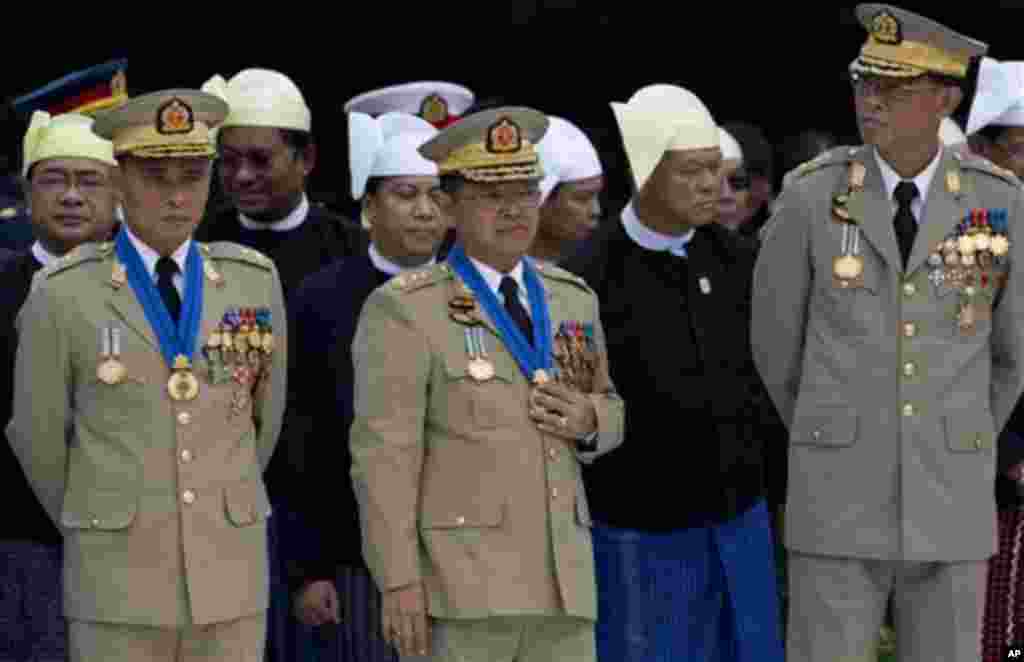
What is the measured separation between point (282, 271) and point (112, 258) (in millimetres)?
1600

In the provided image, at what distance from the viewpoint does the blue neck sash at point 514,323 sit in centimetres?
700

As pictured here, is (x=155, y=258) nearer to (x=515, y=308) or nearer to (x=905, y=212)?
(x=515, y=308)

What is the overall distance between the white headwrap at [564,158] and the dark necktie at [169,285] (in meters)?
2.04

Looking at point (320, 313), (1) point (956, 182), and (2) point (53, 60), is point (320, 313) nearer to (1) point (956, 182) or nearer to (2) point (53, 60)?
(1) point (956, 182)

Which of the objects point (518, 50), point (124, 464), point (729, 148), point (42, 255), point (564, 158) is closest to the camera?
point (124, 464)

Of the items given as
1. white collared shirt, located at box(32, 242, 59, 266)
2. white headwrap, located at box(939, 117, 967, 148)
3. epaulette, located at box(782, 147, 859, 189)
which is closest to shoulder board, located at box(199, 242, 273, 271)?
white collared shirt, located at box(32, 242, 59, 266)

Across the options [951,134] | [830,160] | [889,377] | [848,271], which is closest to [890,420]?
[889,377]

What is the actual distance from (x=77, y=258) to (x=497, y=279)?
3.16 feet

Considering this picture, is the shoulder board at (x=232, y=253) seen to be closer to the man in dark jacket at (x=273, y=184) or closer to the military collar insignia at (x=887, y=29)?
the man in dark jacket at (x=273, y=184)

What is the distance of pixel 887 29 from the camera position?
23.9ft

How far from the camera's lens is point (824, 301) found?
728 centimetres

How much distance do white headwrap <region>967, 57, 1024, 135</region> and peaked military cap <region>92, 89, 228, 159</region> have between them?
267 cm

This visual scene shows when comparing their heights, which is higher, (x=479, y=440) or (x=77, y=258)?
(x=77, y=258)

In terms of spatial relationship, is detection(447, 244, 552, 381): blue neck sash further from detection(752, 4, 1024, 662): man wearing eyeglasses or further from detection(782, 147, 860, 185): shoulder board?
detection(782, 147, 860, 185): shoulder board
